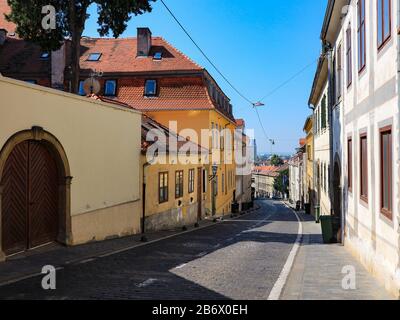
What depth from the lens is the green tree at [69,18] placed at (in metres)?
21.4

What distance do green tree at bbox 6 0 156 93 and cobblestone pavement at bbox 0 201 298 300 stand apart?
40.7ft

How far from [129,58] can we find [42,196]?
76.3 feet

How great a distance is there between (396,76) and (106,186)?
393 inches

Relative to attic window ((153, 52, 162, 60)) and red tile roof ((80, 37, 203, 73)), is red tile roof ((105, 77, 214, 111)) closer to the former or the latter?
red tile roof ((80, 37, 203, 73))

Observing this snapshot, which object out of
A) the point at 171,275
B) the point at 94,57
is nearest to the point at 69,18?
the point at 94,57

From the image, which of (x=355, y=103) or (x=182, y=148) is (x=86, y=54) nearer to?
(x=182, y=148)

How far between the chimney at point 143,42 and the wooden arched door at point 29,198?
898 inches

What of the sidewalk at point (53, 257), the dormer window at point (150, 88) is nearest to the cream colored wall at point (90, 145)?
the sidewalk at point (53, 257)

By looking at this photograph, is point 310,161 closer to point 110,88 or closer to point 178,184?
point 110,88

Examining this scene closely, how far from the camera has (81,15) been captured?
22.5 meters

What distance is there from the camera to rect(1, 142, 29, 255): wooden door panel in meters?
10.6

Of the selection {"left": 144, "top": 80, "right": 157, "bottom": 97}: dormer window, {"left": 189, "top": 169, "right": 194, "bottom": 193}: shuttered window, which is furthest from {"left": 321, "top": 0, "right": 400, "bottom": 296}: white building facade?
A: {"left": 144, "top": 80, "right": 157, "bottom": 97}: dormer window

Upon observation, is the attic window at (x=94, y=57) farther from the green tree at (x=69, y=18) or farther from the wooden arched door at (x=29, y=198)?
the wooden arched door at (x=29, y=198)
